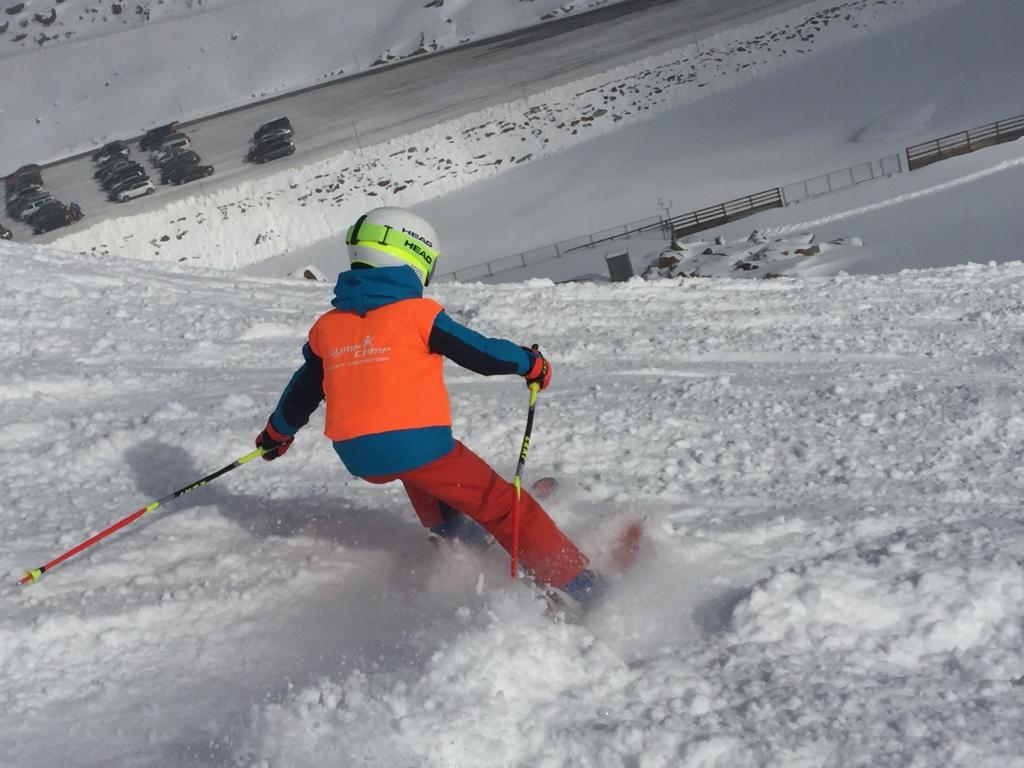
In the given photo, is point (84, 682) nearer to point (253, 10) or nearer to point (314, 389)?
point (314, 389)

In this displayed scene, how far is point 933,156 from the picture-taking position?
19953 mm

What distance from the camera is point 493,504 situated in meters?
3.65

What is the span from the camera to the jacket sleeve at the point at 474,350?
3688 millimetres

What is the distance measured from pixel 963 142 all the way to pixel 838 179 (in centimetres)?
271

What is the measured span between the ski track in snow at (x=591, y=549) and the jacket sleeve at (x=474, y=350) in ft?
2.69

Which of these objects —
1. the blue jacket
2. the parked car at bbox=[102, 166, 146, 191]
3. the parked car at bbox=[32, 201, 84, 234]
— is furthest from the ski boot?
the parked car at bbox=[102, 166, 146, 191]

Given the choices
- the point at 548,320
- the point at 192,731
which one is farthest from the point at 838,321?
the point at 192,731

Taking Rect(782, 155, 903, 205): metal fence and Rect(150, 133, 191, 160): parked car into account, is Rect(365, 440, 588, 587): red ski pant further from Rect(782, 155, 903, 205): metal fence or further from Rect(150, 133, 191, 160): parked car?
Rect(150, 133, 191, 160): parked car

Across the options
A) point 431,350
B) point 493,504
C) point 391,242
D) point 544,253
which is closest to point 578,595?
point 493,504

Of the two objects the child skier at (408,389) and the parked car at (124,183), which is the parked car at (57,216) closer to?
the parked car at (124,183)

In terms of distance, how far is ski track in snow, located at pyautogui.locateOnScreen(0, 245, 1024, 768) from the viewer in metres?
2.66

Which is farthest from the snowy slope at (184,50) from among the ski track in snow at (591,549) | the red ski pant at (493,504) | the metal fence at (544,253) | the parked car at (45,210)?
the red ski pant at (493,504)

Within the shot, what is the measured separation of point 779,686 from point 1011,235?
534 inches

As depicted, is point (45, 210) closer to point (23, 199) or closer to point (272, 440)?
point (23, 199)
